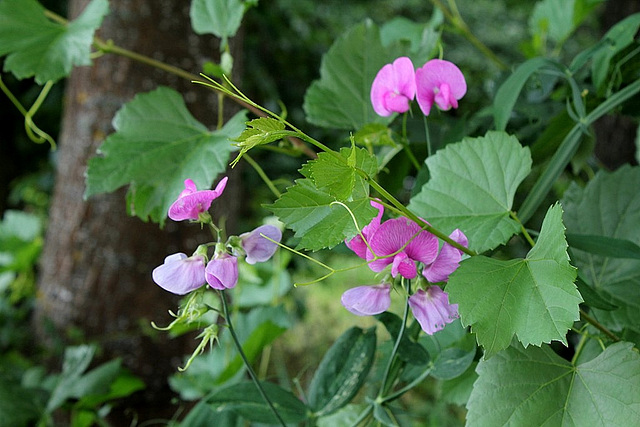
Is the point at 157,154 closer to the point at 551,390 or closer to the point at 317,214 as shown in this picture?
the point at 317,214

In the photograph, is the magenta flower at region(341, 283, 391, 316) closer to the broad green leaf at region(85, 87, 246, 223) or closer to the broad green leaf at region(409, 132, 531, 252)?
the broad green leaf at region(409, 132, 531, 252)

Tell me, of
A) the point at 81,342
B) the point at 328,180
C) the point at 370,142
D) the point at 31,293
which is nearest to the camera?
the point at 328,180

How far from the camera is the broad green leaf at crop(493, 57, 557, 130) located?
0.54m

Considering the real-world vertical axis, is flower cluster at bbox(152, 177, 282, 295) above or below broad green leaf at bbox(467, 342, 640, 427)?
above

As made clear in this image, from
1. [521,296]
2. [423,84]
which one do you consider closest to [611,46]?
[423,84]

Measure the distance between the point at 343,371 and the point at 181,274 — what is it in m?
0.24

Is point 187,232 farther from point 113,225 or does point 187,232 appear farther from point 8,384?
point 8,384

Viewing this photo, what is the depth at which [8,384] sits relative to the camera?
838mm

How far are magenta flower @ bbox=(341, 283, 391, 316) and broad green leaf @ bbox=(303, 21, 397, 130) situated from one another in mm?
249

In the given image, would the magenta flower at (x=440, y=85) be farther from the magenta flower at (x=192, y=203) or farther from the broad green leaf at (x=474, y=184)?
the magenta flower at (x=192, y=203)

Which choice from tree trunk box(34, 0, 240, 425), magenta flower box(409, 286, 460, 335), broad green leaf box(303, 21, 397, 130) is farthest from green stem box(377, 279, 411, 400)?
tree trunk box(34, 0, 240, 425)

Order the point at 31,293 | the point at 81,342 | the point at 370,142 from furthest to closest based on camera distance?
the point at 31,293
the point at 81,342
the point at 370,142

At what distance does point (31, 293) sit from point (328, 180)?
1.54 m

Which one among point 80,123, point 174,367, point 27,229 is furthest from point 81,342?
point 27,229
